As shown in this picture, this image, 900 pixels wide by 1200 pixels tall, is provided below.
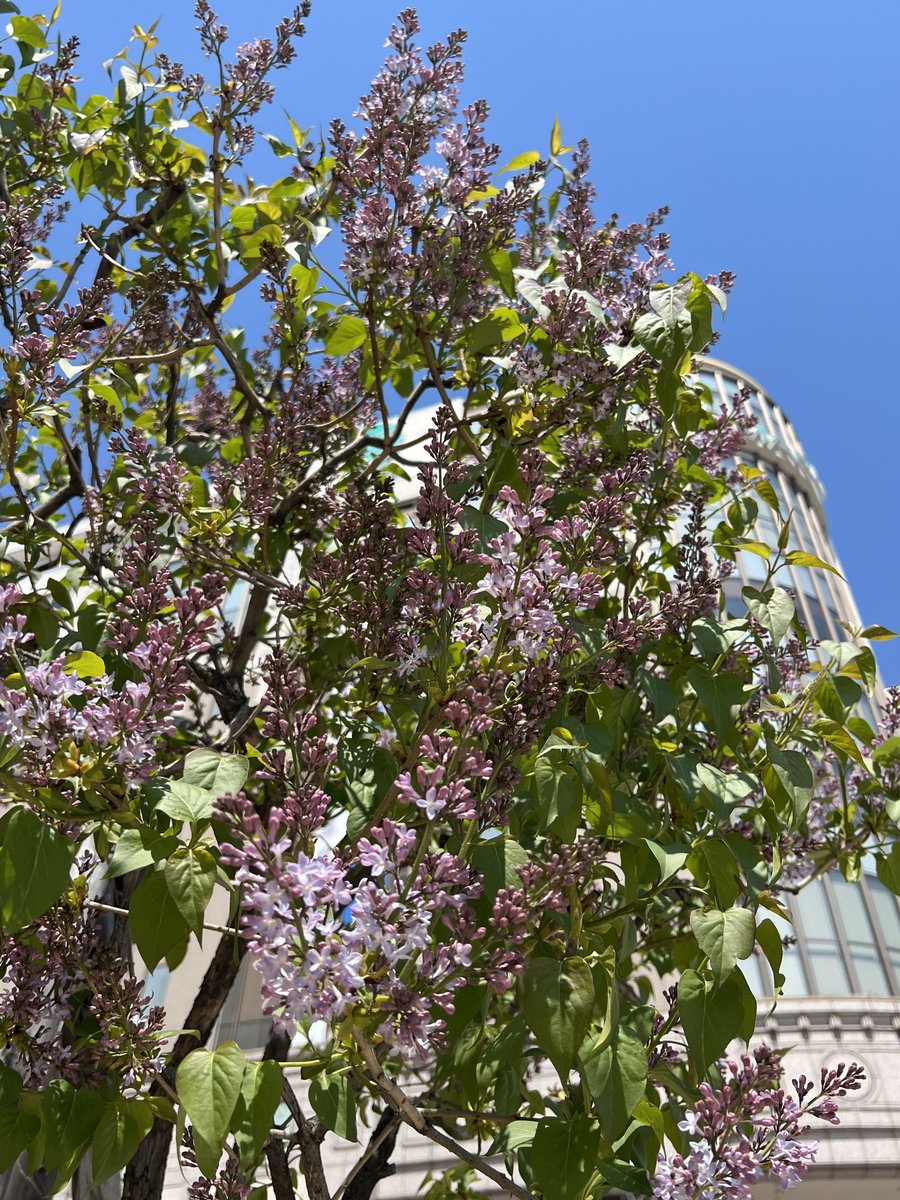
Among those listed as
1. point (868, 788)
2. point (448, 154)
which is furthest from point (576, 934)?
point (448, 154)

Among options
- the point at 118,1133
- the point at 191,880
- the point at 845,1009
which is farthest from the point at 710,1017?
the point at 845,1009

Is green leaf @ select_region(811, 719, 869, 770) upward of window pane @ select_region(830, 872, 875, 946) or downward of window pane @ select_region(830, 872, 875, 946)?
downward

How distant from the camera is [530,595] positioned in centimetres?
167

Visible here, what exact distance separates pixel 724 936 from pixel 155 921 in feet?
3.15

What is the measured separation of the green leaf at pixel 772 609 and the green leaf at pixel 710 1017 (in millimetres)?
814

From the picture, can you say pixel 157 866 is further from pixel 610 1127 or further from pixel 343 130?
pixel 343 130

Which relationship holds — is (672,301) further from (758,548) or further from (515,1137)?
(515,1137)

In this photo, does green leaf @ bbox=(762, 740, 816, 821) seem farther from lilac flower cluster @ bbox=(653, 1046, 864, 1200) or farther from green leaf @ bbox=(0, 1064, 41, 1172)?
green leaf @ bbox=(0, 1064, 41, 1172)

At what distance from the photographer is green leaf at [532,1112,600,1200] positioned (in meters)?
1.64

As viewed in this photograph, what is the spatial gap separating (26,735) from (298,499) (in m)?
1.84

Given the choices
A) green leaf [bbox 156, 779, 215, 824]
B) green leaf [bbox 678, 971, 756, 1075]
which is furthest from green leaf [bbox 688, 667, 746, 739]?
green leaf [bbox 156, 779, 215, 824]

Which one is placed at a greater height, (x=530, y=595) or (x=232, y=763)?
(x=530, y=595)

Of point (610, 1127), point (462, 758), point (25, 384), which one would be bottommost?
point (610, 1127)

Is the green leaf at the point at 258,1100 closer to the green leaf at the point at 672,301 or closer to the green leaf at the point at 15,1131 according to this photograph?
the green leaf at the point at 15,1131
